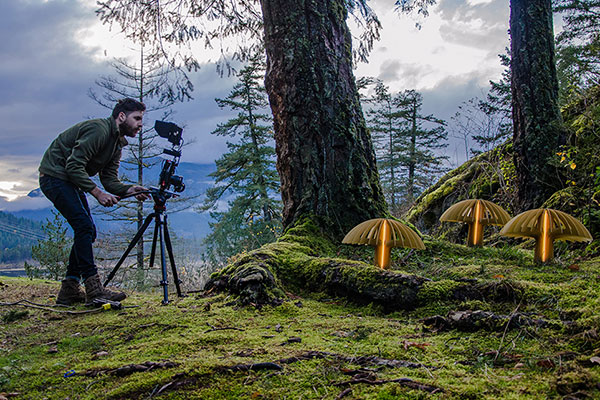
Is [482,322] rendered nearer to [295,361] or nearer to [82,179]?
[295,361]

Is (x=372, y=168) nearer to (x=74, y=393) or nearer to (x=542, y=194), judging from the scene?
(x=542, y=194)

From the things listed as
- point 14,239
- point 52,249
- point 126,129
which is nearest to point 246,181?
point 52,249

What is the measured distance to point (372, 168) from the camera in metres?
4.81

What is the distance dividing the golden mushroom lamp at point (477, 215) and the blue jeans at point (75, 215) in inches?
152

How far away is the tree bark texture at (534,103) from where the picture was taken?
474 centimetres

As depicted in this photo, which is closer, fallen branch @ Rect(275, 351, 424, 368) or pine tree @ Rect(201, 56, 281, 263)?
fallen branch @ Rect(275, 351, 424, 368)

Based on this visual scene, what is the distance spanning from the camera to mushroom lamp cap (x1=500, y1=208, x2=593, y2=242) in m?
2.83

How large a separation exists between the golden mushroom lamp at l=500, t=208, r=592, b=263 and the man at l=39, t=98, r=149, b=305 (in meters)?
3.55

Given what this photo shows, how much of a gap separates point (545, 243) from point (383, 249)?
1392 mm

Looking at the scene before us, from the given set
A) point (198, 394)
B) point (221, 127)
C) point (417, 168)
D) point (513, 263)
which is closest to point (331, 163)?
point (513, 263)

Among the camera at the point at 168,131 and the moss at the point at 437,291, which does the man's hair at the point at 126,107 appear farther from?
the moss at the point at 437,291

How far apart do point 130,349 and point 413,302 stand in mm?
1761

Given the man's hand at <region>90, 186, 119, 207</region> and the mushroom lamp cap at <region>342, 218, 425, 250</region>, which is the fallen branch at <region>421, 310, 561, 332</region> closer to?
the mushroom lamp cap at <region>342, 218, 425, 250</region>

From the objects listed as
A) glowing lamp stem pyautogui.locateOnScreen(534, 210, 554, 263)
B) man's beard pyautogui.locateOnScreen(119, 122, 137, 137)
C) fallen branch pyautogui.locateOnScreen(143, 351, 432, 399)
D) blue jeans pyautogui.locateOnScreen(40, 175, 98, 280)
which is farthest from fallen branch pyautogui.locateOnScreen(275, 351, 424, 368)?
man's beard pyautogui.locateOnScreen(119, 122, 137, 137)
